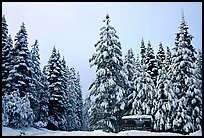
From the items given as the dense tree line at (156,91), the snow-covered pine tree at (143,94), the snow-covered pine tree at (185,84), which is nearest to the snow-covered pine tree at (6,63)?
the dense tree line at (156,91)

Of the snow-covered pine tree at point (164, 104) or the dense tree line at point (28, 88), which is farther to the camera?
the snow-covered pine tree at point (164, 104)

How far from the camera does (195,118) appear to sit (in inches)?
1245

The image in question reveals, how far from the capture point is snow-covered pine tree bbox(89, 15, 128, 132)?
30609 millimetres

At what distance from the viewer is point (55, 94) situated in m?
45.7

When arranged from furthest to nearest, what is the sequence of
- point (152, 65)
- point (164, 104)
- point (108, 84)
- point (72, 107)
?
point (72, 107), point (152, 65), point (164, 104), point (108, 84)

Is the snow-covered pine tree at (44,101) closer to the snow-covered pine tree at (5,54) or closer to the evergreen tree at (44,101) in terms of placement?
the evergreen tree at (44,101)

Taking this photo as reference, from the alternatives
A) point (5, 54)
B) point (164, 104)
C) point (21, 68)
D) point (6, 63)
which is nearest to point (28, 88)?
point (21, 68)

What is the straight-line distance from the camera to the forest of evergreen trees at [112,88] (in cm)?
3128

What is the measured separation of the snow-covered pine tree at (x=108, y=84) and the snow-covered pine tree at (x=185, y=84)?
6493 mm

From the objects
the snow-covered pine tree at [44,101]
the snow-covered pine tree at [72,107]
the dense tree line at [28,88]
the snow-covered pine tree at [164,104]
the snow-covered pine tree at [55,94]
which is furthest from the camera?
the snow-covered pine tree at [72,107]

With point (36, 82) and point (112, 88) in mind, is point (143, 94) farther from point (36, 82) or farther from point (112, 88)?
point (36, 82)

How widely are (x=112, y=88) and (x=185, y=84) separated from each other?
8413 mm

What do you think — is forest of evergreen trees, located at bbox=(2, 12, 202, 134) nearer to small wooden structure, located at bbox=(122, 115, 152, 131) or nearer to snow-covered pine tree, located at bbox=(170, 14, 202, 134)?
snow-covered pine tree, located at bbox=(170, 14, 202, 134)

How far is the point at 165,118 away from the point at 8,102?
18282 mm
